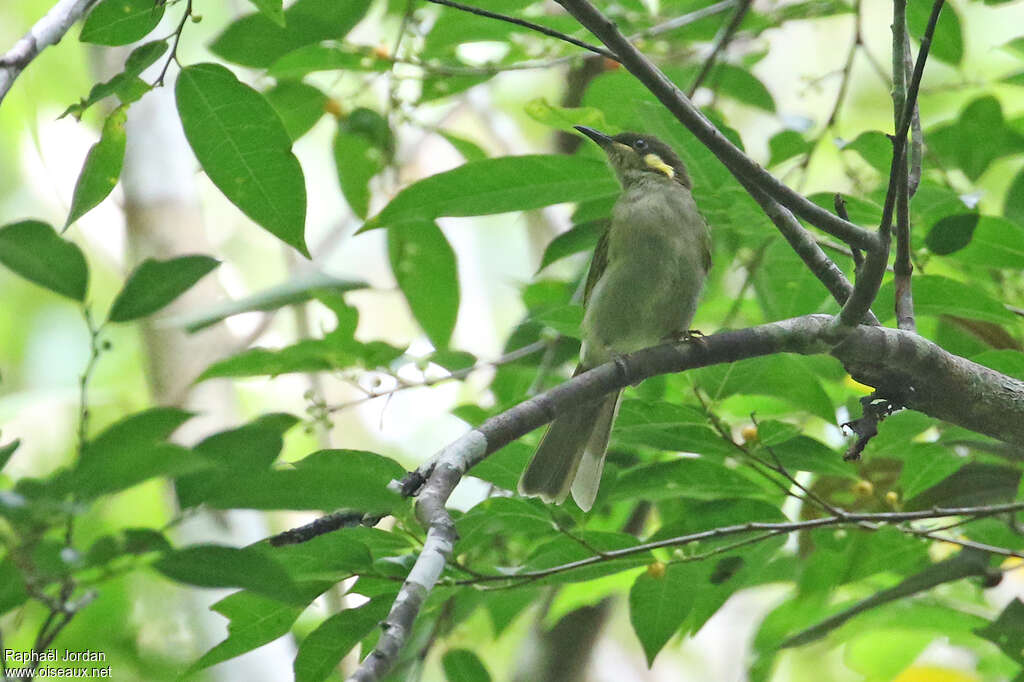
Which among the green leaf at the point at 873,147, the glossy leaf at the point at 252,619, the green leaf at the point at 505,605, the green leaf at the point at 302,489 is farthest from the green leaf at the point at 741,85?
the green leaf at the point at 302,489

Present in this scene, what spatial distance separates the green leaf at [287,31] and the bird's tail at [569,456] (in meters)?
1.46

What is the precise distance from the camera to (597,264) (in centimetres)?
418

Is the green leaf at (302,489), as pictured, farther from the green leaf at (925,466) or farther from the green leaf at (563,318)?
the green leaf at (925,466)

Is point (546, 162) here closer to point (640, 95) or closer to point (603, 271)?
point (640, 95)

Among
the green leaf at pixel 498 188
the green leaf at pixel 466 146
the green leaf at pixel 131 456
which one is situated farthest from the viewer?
the green leaf at pixel 466 146

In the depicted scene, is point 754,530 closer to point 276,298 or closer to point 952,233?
point 952,233

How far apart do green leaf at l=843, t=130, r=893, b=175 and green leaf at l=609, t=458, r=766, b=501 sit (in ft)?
3.53

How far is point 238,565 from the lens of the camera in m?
1.59

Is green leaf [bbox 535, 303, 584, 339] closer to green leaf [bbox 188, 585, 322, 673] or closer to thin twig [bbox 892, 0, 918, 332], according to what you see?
thin twig [bbox 892, 0, 918, 332]

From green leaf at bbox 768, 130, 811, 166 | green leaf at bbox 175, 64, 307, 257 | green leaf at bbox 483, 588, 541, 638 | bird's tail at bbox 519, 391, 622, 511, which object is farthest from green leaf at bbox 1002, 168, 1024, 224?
green leaf at bbox 175, 64, 307, 257

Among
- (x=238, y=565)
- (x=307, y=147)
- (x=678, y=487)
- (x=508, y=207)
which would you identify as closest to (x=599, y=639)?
(x=678, y=487)

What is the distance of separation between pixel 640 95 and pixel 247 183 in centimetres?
148

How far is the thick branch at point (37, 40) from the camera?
6.45 feet

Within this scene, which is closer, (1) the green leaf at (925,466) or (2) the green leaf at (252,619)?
(2) the green leaf at (252,619)
